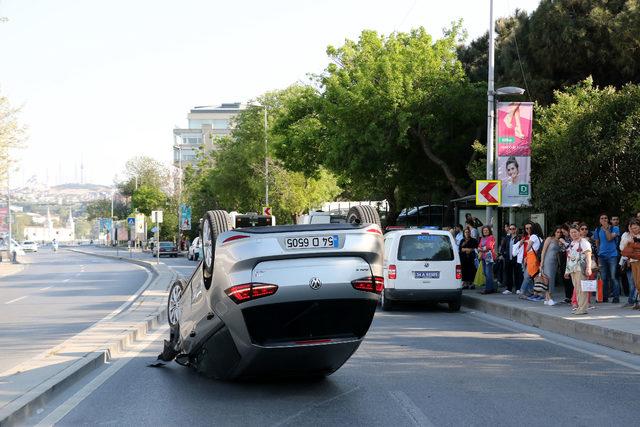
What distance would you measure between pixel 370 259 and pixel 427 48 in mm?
27119

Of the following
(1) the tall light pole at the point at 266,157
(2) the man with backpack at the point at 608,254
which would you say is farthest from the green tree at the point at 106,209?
(2) the man with backpack at the point at 608,254

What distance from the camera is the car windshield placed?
1862 cm

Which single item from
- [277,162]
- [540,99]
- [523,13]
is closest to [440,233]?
[540,99]

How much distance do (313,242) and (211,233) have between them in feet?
3.75

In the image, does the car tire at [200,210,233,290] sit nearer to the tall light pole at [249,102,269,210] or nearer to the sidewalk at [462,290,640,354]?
the sidewalk at [462,290,640,354]

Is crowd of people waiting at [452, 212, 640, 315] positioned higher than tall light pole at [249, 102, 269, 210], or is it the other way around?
tall light pole at [249, 102, 269, 210]

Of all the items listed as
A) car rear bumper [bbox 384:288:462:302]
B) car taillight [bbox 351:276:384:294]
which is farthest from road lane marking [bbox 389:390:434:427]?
car rear bumper [bbox 384:288:462:302]

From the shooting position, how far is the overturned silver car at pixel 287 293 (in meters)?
7.73

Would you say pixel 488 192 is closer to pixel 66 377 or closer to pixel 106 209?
pixel 66 377

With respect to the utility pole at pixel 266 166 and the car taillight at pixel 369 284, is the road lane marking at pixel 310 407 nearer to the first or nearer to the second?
the car taillight at pixel 369 284

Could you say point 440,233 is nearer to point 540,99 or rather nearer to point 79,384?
point 79,384

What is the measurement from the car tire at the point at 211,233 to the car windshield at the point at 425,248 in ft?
34.3

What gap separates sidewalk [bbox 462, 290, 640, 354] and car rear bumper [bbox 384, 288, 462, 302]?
3.19ft

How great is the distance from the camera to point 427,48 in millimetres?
33969
